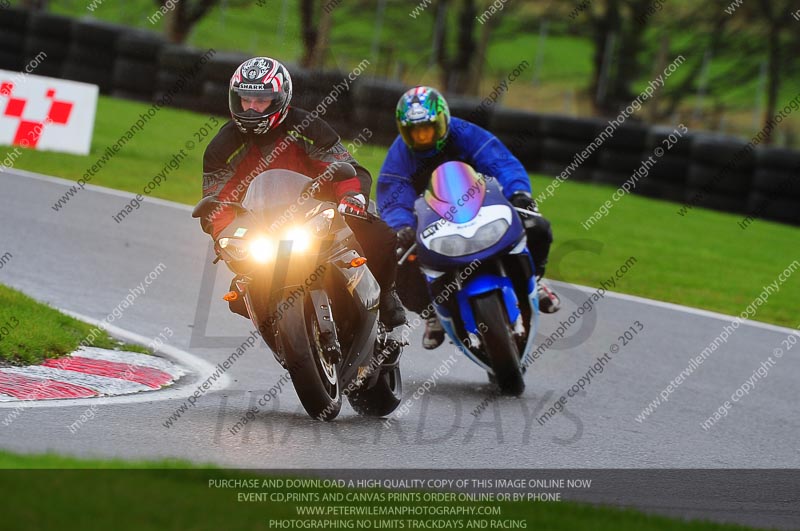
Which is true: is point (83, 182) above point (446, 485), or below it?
below

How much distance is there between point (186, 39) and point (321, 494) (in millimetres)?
28819

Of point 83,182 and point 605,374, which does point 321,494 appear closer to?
point 605,374

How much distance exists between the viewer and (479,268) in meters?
7.77

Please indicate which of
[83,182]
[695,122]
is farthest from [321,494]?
[695,122]

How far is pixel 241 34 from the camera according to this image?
3706 centimetres

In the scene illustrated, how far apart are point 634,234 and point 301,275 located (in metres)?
12.0

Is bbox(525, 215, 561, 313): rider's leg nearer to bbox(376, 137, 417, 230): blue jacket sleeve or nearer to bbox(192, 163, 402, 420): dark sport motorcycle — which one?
bbox(376, 137, 417, 230): blue jacket sleeve

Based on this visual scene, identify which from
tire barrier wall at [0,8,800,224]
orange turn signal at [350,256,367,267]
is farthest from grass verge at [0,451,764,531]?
tire barrier wall at [0,8,800,224]

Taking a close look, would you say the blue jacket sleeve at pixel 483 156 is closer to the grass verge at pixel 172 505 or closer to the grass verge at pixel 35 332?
the grass verge at pixel 35 332

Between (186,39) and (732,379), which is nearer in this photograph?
(732,379)

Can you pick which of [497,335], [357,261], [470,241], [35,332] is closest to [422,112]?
[470,241]

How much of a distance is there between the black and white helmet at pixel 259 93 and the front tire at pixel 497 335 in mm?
1919

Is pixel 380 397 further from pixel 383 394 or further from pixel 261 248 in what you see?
pixel 261 248

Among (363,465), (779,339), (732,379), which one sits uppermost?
(363,465)
